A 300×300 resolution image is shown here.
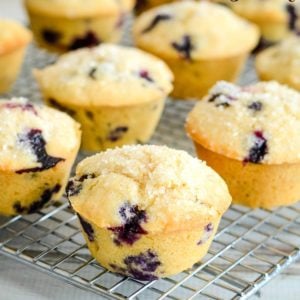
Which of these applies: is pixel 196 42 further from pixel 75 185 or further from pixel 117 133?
pixel 75 185

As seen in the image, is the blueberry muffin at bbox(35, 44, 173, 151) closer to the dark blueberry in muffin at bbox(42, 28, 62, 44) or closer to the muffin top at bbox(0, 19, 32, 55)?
the muffin top at bbox(0, 19, 32, 55)

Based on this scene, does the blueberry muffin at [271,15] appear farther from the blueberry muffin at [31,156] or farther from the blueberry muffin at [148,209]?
the blueberry muffin at [148,209]

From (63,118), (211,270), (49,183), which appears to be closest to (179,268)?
(211,270)

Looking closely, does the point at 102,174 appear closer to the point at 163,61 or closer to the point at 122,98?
the point at 122,98

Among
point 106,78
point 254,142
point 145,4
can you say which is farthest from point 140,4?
point 254,142

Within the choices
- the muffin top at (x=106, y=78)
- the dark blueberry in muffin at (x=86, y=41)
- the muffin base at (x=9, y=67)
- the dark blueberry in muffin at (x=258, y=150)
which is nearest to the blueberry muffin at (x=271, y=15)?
the dark blueberry in muffin at (x=86, y=41)
